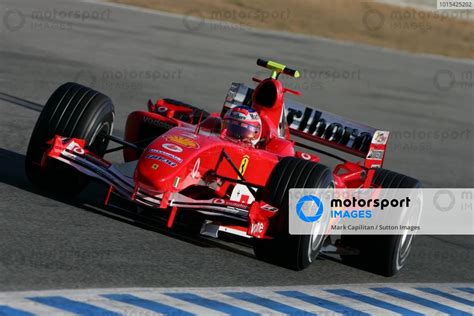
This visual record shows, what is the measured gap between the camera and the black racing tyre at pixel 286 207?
8.15 metres

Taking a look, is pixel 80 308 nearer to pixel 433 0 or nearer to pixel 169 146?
pixel 169 146

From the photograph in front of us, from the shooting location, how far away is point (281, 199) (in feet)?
26.8

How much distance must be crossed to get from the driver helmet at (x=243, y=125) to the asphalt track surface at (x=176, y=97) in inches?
43.5

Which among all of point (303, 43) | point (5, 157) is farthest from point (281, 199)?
point (303, 43)

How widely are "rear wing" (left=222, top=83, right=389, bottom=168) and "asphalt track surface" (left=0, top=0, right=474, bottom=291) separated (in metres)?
1.15

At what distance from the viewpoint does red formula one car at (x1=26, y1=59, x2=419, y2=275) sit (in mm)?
8203

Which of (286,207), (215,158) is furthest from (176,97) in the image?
(286,207)

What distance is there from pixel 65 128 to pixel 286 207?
7.08 feet

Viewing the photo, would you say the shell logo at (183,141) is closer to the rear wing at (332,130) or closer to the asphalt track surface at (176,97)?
the asphalt track surface at (176,97)

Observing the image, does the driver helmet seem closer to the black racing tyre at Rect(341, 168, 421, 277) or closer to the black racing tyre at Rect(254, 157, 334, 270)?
the black racing tyre at Rect(254, 157, 334, 270)

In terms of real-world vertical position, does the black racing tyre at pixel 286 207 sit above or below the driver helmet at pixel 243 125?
below

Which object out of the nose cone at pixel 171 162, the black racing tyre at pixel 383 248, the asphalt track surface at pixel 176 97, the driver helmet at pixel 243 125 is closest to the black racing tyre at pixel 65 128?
the asphalt track surface at pixel 176 97

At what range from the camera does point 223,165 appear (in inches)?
356

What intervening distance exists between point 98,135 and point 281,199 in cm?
201
